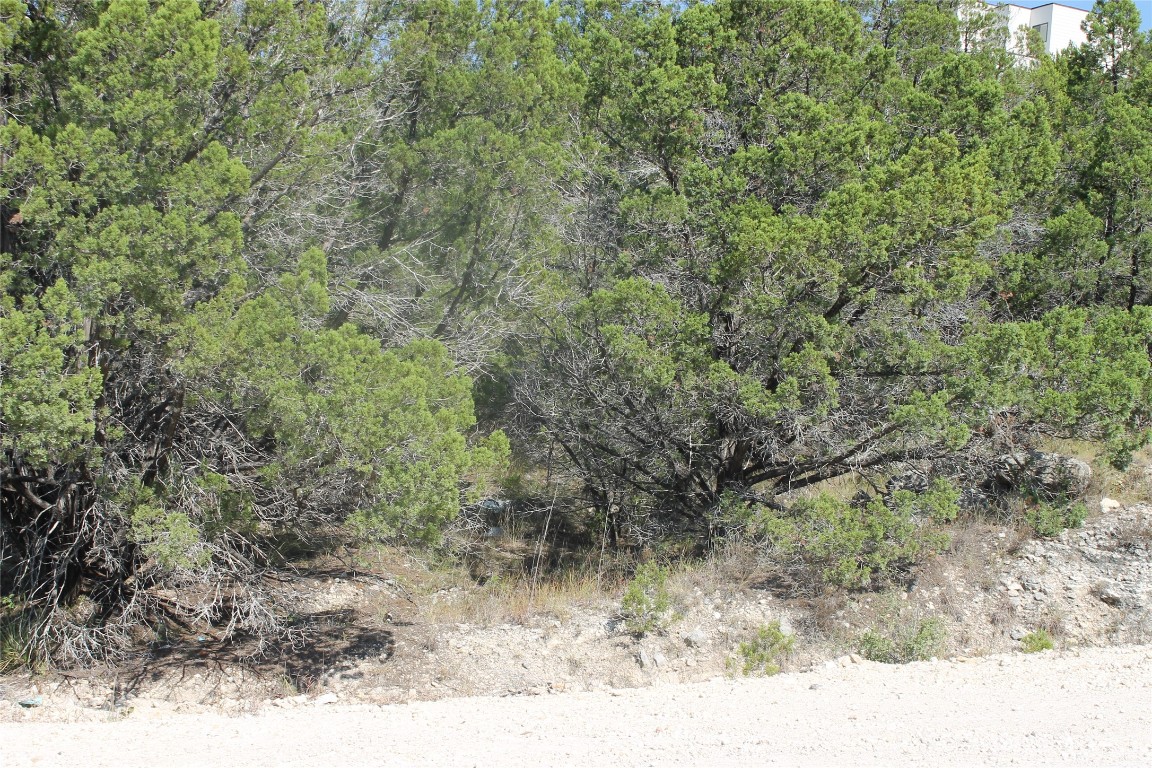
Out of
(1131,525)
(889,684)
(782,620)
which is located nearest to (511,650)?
(782,620)

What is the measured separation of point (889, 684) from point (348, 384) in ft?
Answer: 13.8

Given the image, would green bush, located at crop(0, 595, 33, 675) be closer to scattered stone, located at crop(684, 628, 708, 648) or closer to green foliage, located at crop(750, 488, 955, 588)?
scattered stone, located at crop(684, 628, 708, 648)

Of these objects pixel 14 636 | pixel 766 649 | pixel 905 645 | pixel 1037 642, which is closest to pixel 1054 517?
pixel 1037 642

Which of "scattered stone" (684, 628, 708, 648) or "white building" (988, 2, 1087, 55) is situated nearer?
"scattered stone" (684, 628, 708, 648)

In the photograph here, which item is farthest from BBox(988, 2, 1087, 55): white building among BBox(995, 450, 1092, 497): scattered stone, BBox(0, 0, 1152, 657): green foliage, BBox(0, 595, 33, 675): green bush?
BBox(0, 595, 33, 675): green bush

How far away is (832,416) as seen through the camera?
8125 mm

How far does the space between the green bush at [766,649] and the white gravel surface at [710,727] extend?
499mm

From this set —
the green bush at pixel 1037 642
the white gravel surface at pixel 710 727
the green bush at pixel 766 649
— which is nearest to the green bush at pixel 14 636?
the white gravel surface at pixel 710 727

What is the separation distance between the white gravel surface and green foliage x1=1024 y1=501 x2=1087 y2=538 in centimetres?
205

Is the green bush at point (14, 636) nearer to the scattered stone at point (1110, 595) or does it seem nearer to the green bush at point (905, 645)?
the green bush at point (905, 645)

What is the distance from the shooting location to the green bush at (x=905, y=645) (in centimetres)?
739

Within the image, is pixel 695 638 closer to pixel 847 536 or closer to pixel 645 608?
pixel 645 608

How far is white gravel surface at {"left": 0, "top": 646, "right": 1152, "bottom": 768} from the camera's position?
193 inches

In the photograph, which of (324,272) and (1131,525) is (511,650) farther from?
(1131,525)
